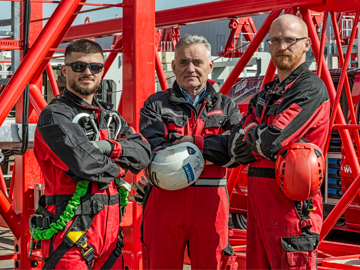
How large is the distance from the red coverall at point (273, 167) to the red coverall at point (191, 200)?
210mm

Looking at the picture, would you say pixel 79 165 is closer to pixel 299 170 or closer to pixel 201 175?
pixel 201 175

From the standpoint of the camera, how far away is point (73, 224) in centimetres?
297

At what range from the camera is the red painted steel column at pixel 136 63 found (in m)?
4.41

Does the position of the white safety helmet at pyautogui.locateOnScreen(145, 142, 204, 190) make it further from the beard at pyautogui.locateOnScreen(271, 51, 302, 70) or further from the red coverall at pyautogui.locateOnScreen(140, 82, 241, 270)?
the beard at pyautogui.locateOnScreen(271, 51, 302, 70)

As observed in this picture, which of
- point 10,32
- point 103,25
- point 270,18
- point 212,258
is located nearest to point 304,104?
point 212,258

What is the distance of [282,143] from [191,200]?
2.54 ft

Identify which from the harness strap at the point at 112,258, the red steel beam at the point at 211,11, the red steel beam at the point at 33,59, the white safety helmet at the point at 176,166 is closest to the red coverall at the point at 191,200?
the white safety helmet at the point at 176,166

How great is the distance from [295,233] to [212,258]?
2.05ft

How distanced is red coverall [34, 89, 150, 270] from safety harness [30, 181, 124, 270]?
3cm

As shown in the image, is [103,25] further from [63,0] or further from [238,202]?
[238,202]

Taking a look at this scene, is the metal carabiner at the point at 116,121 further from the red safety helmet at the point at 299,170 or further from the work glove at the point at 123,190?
the red safety helmet at the point at 299,170

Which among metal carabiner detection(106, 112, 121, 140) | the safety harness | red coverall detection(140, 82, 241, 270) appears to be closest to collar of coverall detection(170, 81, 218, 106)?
red coverall detection(140, 82, 241, 270)

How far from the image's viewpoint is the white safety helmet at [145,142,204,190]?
3.29 metres

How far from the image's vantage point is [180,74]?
359 centimetres
